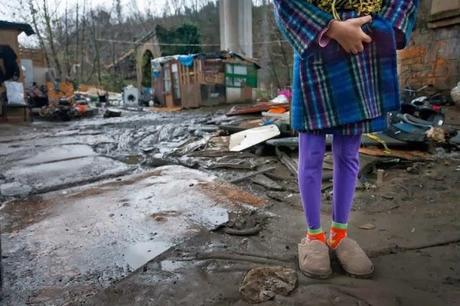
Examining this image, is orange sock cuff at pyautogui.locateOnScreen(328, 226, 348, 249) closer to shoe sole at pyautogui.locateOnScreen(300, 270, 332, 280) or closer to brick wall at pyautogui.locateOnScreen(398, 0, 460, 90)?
shoe sole at pyautogui.locateOnScreen(300, 270, 332, 280)

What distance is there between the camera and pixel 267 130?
4.23 metres

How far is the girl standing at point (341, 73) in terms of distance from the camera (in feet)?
3.95

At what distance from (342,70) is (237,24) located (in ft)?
55.5

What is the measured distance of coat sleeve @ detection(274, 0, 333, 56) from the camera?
1188 millimetres

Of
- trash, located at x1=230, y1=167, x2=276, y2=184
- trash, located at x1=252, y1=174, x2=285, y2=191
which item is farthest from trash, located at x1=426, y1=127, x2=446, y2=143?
trash, located at x1=252, y1=174, x2=285, y2=191

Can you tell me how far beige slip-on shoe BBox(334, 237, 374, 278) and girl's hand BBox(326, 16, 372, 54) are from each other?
29.7 inches

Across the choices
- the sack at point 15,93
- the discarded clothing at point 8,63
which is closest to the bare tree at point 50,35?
the discarded clothing at point 8,63

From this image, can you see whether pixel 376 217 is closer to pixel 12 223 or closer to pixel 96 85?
pixel 12 223

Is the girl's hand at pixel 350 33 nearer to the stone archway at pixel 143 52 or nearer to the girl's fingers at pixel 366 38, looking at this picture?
the girl's fingers at pixel 366 38

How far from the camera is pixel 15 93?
9.34 metres

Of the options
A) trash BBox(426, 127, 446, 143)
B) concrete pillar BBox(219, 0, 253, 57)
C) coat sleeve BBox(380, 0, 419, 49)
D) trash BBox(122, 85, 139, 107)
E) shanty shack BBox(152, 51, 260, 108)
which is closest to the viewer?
coat sleeve BBox(380, 0, 419, 49)

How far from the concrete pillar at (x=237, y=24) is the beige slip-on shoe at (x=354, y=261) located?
671 inches

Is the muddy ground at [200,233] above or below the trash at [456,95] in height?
below

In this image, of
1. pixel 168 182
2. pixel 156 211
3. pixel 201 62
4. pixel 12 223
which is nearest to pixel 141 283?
pixel 156 211
